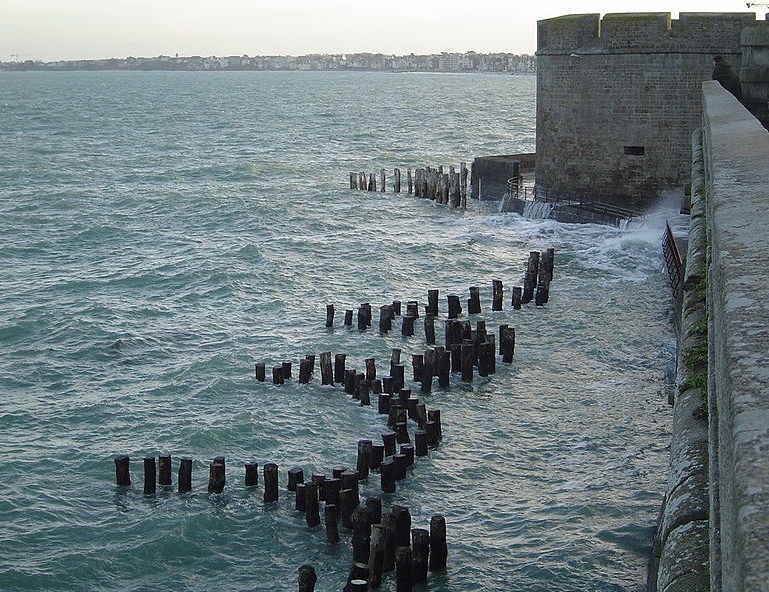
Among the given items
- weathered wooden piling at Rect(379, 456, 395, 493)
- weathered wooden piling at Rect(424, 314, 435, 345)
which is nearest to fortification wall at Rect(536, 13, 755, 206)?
weathered wooden piling at Rect(424, 314, 435, 345)

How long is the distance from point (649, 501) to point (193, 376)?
324 inches

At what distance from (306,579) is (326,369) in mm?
6490

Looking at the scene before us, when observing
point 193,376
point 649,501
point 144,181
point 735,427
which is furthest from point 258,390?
point 144,181

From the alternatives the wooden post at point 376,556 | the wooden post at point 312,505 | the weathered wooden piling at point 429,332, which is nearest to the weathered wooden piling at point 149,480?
the wooden post at point 312,505

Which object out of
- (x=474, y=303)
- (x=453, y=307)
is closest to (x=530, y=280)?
(x=474, y=303)

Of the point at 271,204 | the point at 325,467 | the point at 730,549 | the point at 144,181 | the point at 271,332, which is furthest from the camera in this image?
the point at 144,181

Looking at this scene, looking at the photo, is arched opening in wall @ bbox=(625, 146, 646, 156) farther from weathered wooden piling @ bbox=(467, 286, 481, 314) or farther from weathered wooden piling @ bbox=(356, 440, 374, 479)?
weathered wooden piling @ bbox=(356, 440, 374, 479)

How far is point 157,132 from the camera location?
250ft

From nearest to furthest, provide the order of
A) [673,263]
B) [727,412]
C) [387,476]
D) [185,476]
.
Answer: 1. [727,412]
2. [387,476]
3. [185,476]
4. [673,263]

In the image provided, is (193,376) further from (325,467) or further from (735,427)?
(735,427)

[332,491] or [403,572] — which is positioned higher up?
[332,491]

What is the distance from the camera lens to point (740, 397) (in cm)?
274

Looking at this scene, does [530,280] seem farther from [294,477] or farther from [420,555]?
[420,555]

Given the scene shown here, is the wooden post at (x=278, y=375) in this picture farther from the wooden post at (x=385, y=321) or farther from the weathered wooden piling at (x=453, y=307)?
the weathered wooden piling at (x=453, y=307)
